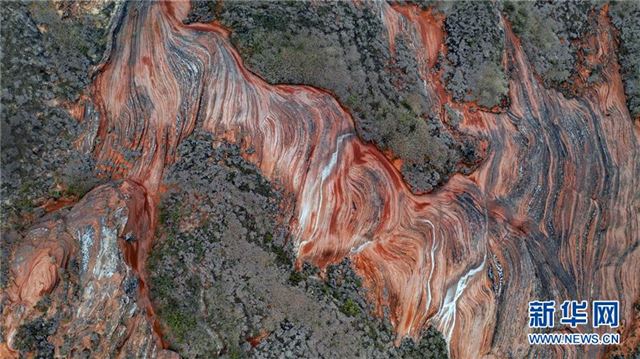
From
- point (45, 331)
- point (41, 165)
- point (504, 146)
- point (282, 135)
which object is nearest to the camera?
point (45, 331)

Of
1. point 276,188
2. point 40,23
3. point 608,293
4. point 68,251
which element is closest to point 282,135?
point 276,188

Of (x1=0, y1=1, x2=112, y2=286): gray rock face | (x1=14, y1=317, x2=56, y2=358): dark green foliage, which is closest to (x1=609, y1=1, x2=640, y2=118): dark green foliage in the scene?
(x1=0, y1=1, x2=112, y2=286): gray rock face

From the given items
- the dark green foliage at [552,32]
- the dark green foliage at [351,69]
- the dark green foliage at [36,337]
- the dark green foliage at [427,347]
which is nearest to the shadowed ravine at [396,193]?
the dark green foliage at [427,347]

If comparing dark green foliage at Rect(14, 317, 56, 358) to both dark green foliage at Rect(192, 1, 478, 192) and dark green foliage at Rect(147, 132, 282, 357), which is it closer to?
dark green foliage at Rect(147, 132, 282, 357)

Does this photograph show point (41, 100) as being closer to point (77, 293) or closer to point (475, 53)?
point (77, 293)

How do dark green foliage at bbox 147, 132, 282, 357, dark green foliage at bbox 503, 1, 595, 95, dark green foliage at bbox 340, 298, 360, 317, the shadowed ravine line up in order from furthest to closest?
dark green foliage at bbox 503, 1, 595, 95
the shadowed ravine
dark green foliage at bbox 340, 298, 360, 317
dark green foliage at bbox 147, 132, 282, 357

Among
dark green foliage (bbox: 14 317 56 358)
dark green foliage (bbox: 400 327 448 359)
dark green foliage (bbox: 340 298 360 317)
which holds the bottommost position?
dark green foliage (bbox: 400 327 448 359)

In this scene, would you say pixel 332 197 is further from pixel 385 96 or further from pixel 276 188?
pixel 385 96

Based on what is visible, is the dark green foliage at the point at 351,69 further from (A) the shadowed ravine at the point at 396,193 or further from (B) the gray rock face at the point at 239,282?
(B) the gray rock face at the point at 239,282

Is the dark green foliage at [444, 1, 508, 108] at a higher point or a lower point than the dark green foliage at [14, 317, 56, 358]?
higher
